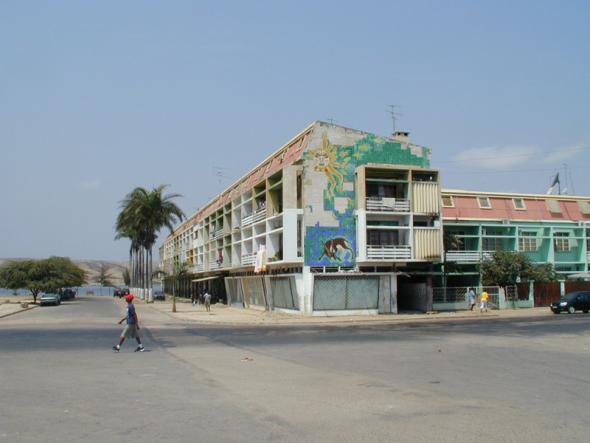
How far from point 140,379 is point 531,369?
28.6 ft

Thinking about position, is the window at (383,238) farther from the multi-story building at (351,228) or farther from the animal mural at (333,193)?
the animal mural at (333,193)

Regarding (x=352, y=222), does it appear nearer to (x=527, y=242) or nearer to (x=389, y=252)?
(x=389, y=252)

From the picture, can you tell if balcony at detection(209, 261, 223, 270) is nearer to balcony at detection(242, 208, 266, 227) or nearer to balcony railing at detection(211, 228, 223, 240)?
balcony railing at detection(211, 228, 223, 240)

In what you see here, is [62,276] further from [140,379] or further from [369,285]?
[140,379]

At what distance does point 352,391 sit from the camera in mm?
11320

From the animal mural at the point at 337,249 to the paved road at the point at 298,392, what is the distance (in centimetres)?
2021

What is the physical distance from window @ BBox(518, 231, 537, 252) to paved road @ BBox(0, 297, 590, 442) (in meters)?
34.1

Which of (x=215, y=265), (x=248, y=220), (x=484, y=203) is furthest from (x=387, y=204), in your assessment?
(x=215, y=265)

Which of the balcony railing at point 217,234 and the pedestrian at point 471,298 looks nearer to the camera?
the pedestrian at point 471,298

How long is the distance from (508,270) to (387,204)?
11890 mm

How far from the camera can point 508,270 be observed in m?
46.8

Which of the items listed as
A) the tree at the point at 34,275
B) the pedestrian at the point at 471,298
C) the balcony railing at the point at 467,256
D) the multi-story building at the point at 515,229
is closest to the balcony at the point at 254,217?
the multi-story building at the point at 515,229

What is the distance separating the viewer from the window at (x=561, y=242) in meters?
54.8

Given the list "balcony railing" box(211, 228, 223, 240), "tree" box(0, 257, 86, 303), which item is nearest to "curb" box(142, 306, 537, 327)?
"balcony railing" box(211, 228, 223, 240)
